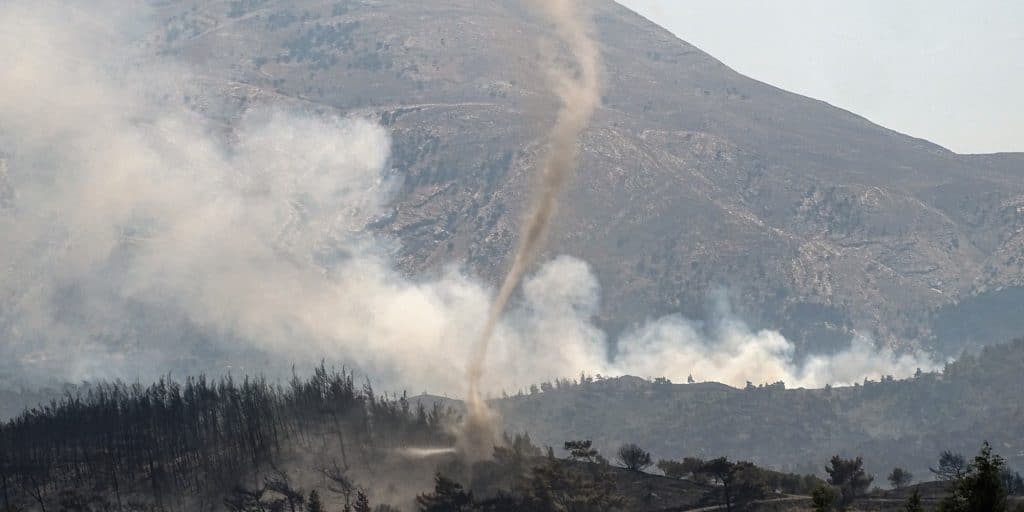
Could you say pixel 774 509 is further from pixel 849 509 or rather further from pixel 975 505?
pixel 975 505

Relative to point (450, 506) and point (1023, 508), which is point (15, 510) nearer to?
point (450, 506)

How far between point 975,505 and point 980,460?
390cm

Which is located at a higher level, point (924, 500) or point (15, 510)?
point (15, 510)

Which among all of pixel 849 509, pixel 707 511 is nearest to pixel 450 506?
pixel 707 511

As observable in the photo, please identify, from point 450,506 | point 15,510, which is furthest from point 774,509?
point 15,510

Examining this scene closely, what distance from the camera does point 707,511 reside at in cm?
19950

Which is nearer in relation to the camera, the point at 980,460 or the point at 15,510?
the point at 980,460

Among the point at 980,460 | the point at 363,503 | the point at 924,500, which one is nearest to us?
the point at 980,460

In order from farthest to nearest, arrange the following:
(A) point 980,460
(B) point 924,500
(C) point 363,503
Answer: (B) point 924,500, (C) point 363,503, (A) point 980,460

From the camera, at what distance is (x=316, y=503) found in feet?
625

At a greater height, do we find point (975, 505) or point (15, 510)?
point (15, 510)

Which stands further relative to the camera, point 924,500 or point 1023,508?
point 924,500

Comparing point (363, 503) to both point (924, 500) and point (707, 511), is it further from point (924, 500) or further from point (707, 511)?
point (924, 500)

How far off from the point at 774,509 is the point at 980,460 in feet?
238
